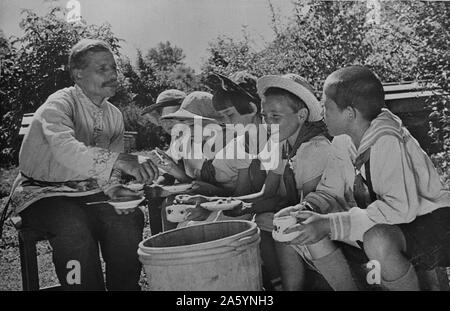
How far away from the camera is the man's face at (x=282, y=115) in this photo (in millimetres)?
3051

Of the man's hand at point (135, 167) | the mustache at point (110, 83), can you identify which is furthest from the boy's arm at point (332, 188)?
the mustache at point (110, 83)

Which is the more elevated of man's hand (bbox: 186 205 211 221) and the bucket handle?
man's hand (bbox: 186 205 211 221)

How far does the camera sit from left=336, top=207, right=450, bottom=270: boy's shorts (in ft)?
9.40

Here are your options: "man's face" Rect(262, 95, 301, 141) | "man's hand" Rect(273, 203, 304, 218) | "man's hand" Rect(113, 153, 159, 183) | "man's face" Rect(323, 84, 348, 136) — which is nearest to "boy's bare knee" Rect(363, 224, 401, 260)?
"man's hand" Rect(273, 203, 304, 218)

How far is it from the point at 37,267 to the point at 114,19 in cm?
154

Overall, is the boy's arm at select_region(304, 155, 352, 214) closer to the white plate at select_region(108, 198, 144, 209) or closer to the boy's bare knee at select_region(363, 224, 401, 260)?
the boy's bare knee at select_region(363, 224, 401, 260)

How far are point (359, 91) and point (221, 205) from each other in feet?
3.30

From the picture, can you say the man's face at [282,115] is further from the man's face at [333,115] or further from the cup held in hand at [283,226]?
the cup held in hand at [283,226]

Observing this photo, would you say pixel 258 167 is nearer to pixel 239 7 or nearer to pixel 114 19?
pixel 239 7

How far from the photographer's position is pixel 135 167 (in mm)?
3041

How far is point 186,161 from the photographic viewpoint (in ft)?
10.8

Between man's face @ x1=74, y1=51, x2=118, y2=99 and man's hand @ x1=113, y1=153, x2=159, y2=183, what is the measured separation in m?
0.43

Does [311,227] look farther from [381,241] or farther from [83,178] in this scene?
[83,178]
